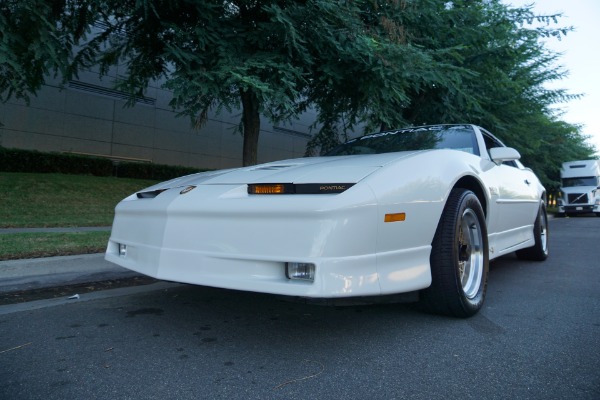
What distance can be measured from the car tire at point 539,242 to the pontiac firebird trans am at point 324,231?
241 centimetres

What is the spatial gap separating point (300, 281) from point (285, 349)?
468 mm

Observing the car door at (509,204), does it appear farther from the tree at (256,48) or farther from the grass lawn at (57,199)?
the grass lawn at (57,199)

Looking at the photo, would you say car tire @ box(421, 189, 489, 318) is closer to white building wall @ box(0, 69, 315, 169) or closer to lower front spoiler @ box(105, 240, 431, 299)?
lower front spoiler @ box(105, 240, 431, 299)

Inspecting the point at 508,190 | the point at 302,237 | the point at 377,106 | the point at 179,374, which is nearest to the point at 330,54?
the point at 377,106

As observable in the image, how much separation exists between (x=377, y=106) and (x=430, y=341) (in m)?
5.75

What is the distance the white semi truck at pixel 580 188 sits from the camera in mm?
21234

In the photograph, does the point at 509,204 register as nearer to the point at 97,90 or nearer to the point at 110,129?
the point at 110,129

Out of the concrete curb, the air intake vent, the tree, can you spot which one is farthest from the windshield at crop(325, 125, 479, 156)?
the air intake vent

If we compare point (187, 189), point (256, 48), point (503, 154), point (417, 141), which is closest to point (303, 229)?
point (187, 189)

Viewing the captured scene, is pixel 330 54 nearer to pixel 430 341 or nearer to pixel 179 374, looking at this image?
pixel 430 341

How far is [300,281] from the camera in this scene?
6.77ft

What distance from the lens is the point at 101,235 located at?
19.4 ft

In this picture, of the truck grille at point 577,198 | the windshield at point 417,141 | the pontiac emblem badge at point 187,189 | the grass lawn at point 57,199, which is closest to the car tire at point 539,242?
the windshield at point 417,141

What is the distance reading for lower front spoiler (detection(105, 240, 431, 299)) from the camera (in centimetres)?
201
